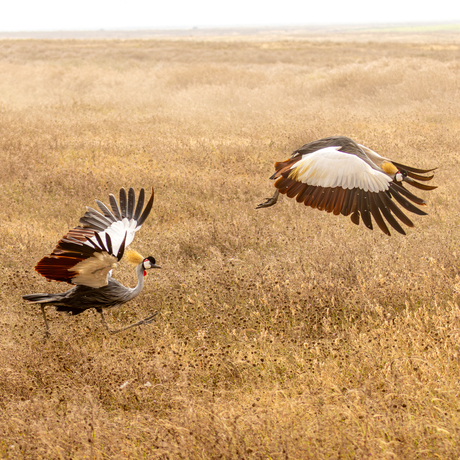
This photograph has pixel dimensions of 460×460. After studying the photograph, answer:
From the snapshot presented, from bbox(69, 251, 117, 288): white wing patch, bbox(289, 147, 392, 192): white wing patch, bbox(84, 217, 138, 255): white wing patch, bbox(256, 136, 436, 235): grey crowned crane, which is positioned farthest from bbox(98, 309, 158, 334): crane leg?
bbox(289, 147, 392, 192): white wing patch

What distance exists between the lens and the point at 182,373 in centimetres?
302

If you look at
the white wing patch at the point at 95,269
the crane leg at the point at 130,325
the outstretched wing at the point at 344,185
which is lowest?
the crane leg at the point at 130,325

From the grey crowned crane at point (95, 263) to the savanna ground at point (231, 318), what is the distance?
364 millimetres

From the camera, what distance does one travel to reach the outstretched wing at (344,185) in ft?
10.3

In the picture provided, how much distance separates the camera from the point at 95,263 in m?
3.31

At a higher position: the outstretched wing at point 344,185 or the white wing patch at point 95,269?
the outstretched wing at point 344,185

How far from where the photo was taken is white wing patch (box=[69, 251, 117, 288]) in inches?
128

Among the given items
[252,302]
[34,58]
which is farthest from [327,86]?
[34,58]

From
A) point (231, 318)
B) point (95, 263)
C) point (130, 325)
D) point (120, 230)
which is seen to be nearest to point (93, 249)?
point (95, 263)

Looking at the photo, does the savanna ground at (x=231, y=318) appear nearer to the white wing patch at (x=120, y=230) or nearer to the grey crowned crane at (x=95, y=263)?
the grey crowned crane at (x=95, y=263)

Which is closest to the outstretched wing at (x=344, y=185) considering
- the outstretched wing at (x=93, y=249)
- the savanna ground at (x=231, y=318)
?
the savanna ground at (x=231, y=318)

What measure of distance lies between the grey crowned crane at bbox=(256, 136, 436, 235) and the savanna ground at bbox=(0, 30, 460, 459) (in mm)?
966

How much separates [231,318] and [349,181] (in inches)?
63.4

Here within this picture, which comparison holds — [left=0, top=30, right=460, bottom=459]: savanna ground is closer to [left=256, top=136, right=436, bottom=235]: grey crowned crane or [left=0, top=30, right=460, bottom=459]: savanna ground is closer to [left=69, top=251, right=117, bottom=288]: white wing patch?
[left=69, top=251, right=117, bottom=288]: white wing patch
